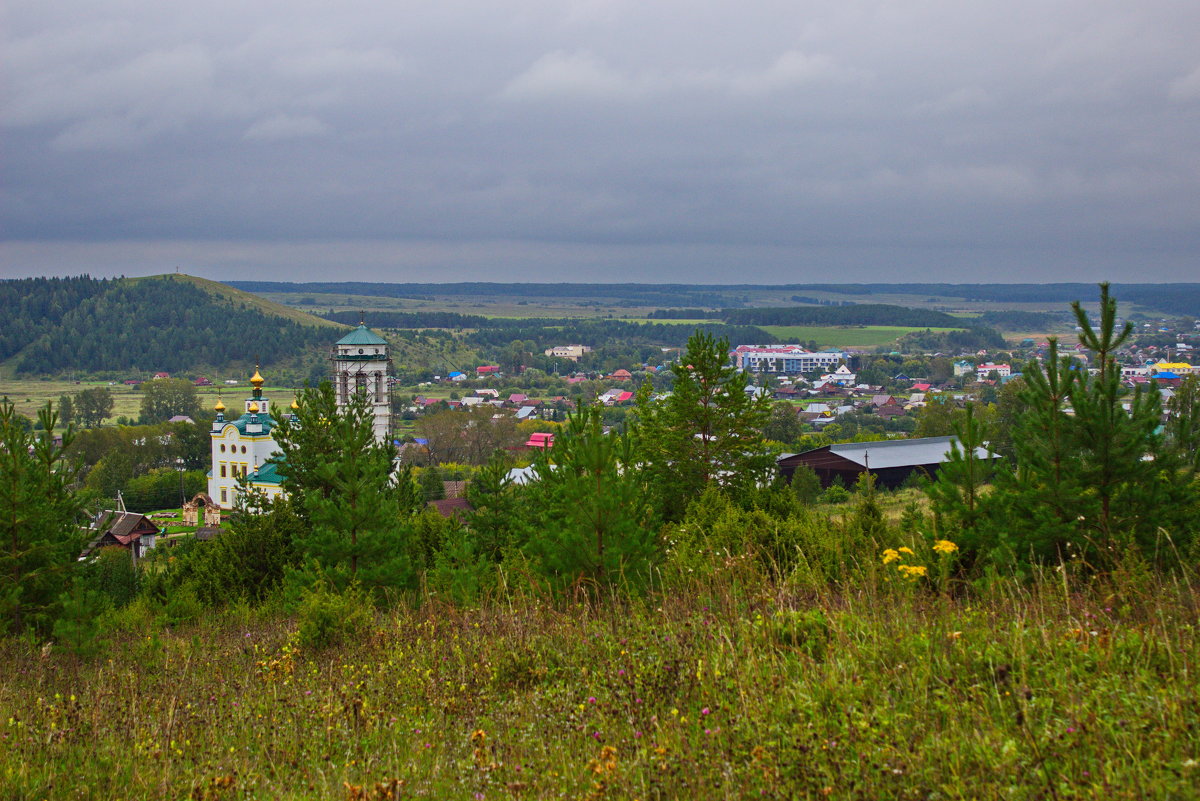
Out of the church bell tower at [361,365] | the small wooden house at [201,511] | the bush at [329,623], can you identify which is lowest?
the small wooden house at [201,511]

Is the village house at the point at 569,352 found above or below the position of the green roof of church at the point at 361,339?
below

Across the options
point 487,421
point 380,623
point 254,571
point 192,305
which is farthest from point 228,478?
point 192,305

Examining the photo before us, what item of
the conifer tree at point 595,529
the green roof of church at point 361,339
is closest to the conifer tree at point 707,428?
the conifer tree at point 595,529

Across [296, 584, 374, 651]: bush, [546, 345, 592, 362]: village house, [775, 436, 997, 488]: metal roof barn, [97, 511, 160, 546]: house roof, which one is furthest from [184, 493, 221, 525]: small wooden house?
[546, 345, 592, 362]: village house

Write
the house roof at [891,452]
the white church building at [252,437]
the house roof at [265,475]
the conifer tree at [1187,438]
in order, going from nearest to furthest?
1. the conifer tree at [1187,438]
2. the house roof at [891,452]
3. the house roof at [265,475]
4. the white church building at [252,437]

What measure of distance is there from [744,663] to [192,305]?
20480 centimetres

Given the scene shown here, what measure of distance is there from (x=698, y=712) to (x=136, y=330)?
626ft

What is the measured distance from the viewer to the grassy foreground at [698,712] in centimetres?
335

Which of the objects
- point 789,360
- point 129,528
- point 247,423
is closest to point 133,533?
point 129,528

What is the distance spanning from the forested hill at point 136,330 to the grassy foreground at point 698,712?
161 meters

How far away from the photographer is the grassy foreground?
335 cm

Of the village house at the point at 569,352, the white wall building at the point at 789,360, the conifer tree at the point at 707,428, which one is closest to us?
the conifer tree at the point at 707,428

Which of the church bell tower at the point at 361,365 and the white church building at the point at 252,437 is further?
the church bell tower at the point at 361,365

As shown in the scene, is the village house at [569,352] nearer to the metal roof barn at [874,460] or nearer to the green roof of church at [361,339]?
the green roof of church at [361,339]
